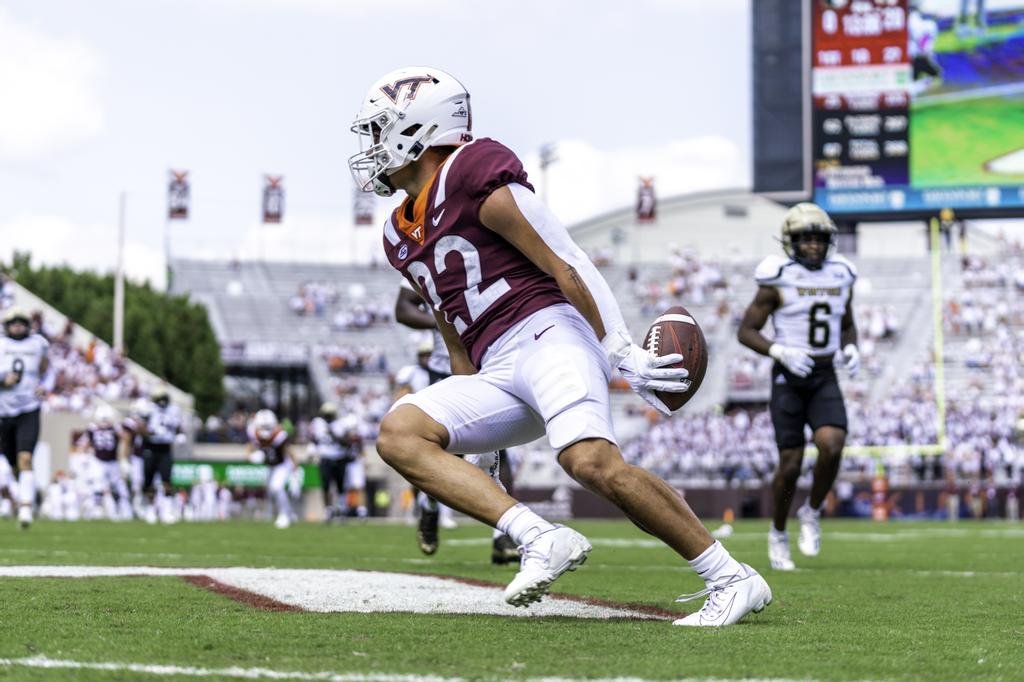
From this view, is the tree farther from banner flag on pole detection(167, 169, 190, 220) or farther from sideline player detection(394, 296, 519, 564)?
sideline player detection(394, 296, 519, 564)

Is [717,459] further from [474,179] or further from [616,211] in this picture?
[616,211]

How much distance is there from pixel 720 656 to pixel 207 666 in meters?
1.28

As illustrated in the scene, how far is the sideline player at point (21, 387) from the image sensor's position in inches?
505

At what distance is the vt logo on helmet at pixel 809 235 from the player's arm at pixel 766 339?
28cm

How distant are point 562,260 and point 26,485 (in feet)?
32.8

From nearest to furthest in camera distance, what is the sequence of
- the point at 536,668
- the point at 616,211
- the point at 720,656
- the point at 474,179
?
the point at 536,668 < the point at 720,656 < the point at 474,179 < the point at 616,211

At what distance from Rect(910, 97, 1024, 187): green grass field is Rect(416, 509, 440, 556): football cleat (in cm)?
2718

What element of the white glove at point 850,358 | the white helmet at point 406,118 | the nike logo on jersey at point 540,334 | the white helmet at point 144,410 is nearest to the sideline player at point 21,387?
the white helmet at point 144,410

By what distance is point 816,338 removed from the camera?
29.1 ft

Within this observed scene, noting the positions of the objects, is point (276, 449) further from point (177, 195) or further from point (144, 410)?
point (177, 195)

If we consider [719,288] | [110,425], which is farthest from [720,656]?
[719,288]

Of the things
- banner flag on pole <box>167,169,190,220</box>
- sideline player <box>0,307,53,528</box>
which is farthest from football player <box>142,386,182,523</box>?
banner flag on pole <box>167,169,190,220</box>

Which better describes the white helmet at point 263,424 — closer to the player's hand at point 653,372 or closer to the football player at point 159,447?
the football player at point 159,447

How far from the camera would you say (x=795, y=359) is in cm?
848
